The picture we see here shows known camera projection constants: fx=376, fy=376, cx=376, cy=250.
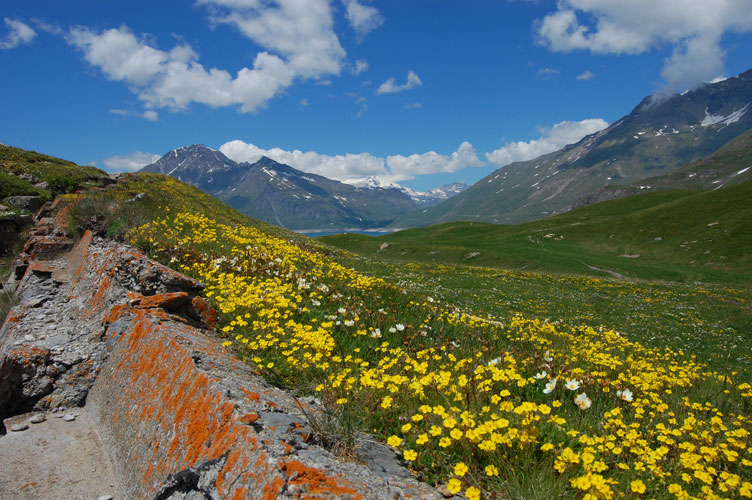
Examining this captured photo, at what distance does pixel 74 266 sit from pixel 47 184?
15002 mm

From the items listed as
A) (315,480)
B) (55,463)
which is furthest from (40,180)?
(315,480)

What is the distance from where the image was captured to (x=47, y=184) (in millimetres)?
20172

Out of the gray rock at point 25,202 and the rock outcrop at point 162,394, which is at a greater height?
the gray rock at point 25,202

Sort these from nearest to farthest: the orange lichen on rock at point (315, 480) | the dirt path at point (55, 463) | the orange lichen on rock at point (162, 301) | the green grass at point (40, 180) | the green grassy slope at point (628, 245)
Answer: the orange lichen on rock at point (315, 480) < the dirt path at point (55, 463) < the orange lichen on rock at point (162, 301) < the green grass at point (40, 180) < the green grassy slope at point (628, 245)

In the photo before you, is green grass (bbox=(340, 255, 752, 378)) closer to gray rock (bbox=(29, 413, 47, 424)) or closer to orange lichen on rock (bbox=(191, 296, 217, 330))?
orange lichen on rock (bbox=(191, 296, 217, 330))

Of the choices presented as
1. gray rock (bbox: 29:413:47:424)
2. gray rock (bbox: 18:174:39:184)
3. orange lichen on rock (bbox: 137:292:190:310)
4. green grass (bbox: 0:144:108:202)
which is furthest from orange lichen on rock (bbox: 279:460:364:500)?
gray rock (bbox: 18:174:39:184)

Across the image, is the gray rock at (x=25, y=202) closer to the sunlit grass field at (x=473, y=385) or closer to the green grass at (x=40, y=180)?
the green grass at (x=40, y=180)

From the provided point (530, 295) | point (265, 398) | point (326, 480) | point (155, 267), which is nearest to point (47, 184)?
point (155, 267)

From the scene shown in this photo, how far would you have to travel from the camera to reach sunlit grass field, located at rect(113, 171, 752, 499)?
11.8ft

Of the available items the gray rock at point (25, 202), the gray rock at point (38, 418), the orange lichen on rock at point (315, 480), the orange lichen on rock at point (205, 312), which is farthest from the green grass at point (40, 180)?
the orange lichen on rock at point (315, 480)

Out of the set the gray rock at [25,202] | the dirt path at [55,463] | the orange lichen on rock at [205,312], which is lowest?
the dirt path at [55,463]

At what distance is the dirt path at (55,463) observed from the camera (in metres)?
3.80

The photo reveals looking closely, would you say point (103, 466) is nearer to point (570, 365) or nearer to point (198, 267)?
point (198, 267)

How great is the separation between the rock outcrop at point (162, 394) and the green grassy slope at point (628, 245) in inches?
1456
